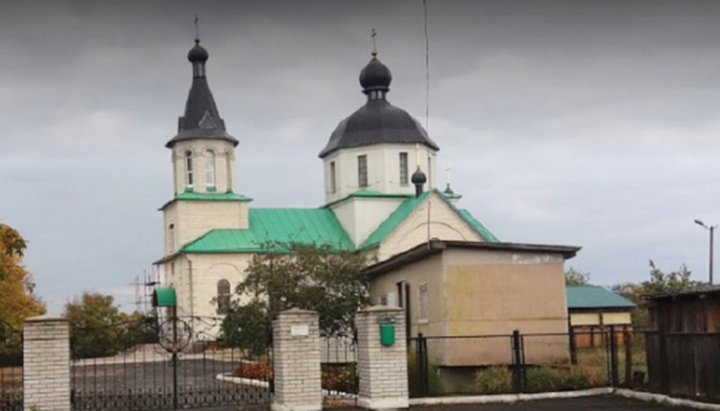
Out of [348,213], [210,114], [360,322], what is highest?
[210,114]

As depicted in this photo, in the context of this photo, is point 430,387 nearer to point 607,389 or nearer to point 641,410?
point 607,389

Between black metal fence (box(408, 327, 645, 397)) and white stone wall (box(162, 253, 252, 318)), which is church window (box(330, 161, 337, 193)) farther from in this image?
black metal fence (box(408, 327, 645, 397))

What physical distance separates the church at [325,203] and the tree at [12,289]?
7860 mm

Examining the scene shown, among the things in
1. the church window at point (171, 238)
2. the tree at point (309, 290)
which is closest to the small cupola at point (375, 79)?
the church window at point (171, 238)

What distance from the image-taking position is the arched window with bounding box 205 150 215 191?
2245 inches

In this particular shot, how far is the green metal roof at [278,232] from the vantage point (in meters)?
55.6

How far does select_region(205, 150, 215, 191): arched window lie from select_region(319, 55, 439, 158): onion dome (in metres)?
5.91

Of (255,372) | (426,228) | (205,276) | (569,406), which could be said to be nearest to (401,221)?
(426,228)

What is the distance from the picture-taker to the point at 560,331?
2700cm

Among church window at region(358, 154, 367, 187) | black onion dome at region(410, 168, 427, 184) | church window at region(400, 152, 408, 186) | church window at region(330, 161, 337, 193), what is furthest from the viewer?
church window at region(330, 161, 337, 193)

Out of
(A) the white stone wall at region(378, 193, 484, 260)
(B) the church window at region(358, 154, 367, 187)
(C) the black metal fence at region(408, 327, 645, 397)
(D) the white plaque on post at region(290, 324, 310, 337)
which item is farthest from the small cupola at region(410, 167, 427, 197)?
(D) the white plaque on post at region(290, 324, 310, 337)

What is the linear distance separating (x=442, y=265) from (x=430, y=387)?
340cm

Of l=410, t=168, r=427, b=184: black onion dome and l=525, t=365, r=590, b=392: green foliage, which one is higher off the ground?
l=410, t=168, r=427, b=184: black onion dome

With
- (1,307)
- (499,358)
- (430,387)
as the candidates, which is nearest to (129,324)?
(430,387)
